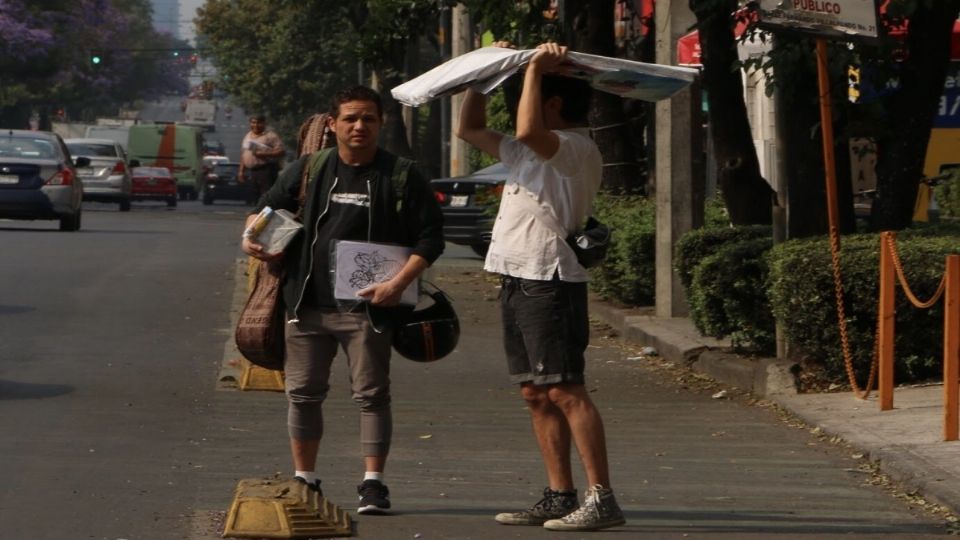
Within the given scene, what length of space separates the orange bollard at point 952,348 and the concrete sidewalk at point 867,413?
0.11 m

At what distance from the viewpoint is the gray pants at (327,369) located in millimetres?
7852

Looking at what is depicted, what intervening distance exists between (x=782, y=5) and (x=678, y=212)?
5777mm

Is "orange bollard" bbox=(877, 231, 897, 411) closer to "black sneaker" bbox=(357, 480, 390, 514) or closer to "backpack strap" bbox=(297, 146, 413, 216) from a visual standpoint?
"backpack strap" bbox=(297, 146, 413, 216)

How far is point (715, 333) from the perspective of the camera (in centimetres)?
1352

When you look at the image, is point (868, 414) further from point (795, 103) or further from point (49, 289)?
point (49, 289)

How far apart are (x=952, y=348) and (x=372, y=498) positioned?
10.7ft

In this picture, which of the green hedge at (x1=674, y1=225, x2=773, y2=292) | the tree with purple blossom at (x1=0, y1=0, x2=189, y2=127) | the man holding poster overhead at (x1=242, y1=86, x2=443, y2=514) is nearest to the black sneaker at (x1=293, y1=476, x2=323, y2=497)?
the man holding poster overhead at (x1=242, y1=86, x2=443, y2=514)

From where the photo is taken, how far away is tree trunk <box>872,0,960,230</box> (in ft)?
44.6

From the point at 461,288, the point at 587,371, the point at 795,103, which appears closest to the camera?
the point at 795,103

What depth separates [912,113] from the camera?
13.6 metres

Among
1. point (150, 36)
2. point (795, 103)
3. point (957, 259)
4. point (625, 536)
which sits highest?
point (150, 36)

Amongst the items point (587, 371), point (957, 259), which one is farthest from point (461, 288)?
point (957, 259)

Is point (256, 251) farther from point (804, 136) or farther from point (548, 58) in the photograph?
point (804, 136)

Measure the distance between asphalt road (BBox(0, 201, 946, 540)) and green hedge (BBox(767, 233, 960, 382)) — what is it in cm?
67
